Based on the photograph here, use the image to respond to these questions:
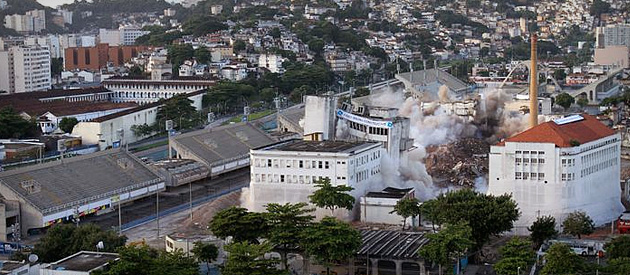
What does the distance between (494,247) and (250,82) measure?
44.7 metres

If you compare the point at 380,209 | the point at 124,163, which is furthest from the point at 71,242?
the point at 124,163

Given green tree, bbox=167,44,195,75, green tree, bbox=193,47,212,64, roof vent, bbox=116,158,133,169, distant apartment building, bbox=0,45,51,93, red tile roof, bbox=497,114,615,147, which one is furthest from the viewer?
green tree, bbox=167,44,195,75

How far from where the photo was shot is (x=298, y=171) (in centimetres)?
3509

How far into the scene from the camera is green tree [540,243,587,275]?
1018 inches

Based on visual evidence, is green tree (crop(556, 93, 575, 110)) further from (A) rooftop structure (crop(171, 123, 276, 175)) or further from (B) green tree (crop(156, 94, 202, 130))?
(B) green tree (crop(156, 94, 202, 130))

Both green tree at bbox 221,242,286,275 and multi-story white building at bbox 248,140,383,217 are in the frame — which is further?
multi-story white building at bbox 248,140,383,217

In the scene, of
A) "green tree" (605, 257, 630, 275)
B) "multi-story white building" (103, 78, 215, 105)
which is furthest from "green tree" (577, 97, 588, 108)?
"green tree" (605, 257, 630, 275)

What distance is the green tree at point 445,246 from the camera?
27.2m

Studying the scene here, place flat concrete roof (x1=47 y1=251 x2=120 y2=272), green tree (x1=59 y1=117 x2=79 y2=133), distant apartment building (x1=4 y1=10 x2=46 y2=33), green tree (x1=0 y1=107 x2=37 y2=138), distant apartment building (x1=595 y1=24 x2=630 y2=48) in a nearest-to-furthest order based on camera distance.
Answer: flat concrete roof (x1=47 y1=251 x2=120 y2=272) → green tree (x1=0 y1=107 x2=37 y2=138) → green tree (x1=59 y1=117 x2=79 y2=133) → distant apartment building (x1=595 y1=24 x2=630 y2=48) → distant apartment building (x1=4 y1=10 x2=46 y2=33)

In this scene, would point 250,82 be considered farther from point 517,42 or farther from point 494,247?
point 517,42

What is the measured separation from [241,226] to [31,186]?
9358 millimetres

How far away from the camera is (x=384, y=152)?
3850cm

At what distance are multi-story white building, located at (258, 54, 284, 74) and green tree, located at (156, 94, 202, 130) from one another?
21.7 m

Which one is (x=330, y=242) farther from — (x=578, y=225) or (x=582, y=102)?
(x=582, y=102)
